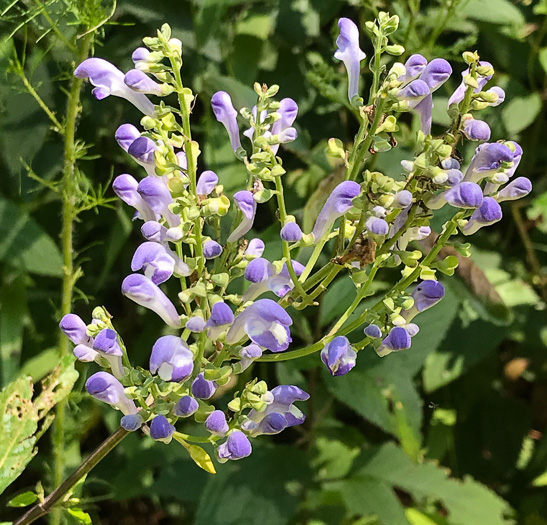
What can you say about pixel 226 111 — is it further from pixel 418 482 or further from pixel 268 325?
pixel 418 482

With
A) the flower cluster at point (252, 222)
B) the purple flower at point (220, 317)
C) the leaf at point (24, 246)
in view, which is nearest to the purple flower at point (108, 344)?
the flower cluster at point (252, 222)

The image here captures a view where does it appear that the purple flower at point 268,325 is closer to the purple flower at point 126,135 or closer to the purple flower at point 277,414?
the purple flower at point 277,414

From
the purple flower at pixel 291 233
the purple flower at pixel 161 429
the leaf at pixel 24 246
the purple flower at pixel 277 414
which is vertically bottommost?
the leaf at pixel 24 246

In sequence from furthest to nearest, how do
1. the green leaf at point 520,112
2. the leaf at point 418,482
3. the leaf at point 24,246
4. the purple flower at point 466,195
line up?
the green leaf at point 520,112 → the leaf at point 418,482 → the leaf at point 24,246 → the purple flower at point 466,195

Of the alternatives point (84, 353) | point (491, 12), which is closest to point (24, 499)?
point (84, 353)

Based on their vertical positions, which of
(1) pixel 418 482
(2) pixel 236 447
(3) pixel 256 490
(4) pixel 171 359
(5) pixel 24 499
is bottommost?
(1) pixel 418 482

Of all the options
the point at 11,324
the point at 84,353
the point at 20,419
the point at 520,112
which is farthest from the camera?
the point at 520,112

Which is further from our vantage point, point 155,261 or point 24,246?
point 24,246
